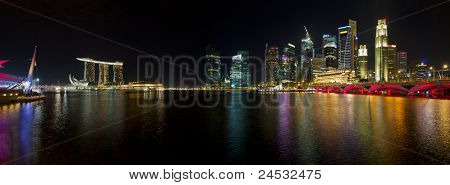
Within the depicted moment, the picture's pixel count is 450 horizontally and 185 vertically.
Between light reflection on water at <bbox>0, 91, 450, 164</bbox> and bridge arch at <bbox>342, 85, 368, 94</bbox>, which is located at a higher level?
bridge arch at <bbox>342, 85, 368, 94</bbox>

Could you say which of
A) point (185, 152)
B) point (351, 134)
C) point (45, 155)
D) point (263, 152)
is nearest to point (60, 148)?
point (45, 155)

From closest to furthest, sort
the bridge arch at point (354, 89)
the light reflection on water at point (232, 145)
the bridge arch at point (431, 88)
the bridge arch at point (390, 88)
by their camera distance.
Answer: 1. the light reflection on water at point (232, 145)
2. the bridge arch at point (431, 88)
3. the bridge arch at point (390, 88)
4. the bridge arch at point (354, 89)

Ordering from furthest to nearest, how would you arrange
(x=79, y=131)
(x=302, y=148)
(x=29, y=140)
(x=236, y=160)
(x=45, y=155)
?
(x=79, y=131) → (x=29, y=140) → (x=302, y=148) → (x=45, y=155) → (x=236, y=160)

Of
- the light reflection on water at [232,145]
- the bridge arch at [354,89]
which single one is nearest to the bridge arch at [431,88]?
the bridge arch at [354,89]

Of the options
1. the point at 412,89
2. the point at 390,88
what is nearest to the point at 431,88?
the point at 412,89

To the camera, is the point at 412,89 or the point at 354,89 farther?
the point at 354,89

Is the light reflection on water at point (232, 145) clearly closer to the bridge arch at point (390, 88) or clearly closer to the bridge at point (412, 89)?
the bridge at point (412, 89)

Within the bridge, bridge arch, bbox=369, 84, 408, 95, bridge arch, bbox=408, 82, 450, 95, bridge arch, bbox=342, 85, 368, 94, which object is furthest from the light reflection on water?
bridge arch, bbox=342, 85, 368, 94

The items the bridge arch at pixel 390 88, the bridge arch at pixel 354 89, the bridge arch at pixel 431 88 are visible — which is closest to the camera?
the bridge arch at pixel 431 88

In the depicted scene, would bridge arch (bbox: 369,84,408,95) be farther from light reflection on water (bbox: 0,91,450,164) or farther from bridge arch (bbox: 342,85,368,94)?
light reflection on water (bbox: 0,91,450,164)

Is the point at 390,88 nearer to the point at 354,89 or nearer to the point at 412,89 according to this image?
the point at 412,89

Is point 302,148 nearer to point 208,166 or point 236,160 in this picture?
point 236,160
